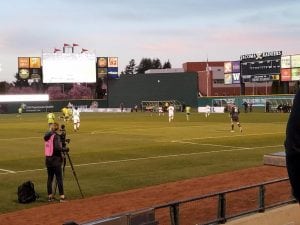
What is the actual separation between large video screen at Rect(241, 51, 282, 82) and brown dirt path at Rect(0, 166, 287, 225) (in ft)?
232

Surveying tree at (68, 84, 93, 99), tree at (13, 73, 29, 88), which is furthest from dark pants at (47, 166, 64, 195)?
tree at (13, 73, 29, 88)

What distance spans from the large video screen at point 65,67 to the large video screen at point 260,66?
2753 centimetres

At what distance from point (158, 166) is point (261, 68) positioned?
70.1 meters

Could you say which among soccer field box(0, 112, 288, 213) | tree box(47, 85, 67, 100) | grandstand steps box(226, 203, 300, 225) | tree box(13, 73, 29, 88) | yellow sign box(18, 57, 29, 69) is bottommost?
soccer field box(0, 112, 288, 213)

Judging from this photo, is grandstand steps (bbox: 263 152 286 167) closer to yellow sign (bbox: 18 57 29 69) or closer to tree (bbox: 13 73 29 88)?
yellow sign (bbox: 18 57 29 69)

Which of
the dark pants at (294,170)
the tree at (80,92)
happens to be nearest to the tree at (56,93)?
the tree at (80,92)

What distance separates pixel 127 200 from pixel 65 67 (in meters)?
86.3

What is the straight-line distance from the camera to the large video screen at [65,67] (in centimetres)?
9638

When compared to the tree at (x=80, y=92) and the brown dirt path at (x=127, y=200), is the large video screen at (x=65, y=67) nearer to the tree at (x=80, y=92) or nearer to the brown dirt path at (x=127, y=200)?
the tree at (x=80, y=92)

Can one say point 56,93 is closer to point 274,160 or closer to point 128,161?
point 128,161

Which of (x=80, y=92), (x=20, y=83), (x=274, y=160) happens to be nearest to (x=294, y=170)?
(x=274, y=160)

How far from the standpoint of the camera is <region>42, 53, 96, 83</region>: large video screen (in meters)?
96.4

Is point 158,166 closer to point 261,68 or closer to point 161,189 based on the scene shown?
point 161,189

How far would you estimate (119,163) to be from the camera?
65.5ft
